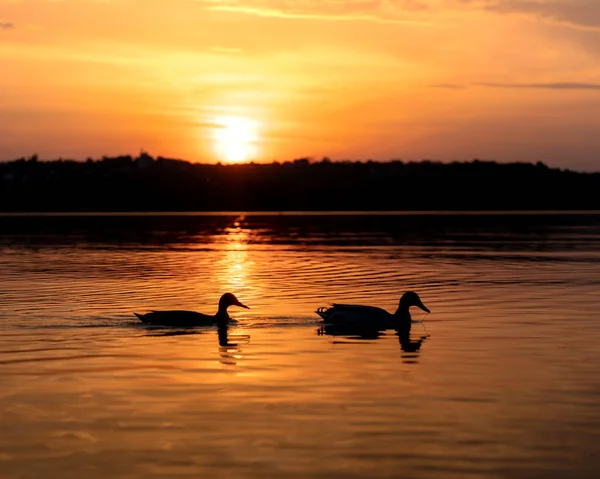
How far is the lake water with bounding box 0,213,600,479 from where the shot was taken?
11570 mm

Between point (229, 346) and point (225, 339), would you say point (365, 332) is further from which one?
point (229, 346)

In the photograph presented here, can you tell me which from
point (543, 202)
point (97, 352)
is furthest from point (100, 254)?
point (543, 202)

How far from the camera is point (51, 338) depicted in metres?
20.8

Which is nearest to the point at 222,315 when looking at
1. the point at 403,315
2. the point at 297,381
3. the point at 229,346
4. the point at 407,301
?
the point at 229,346

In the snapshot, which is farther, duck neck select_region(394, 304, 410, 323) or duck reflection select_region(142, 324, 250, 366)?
duck neck select_region(394, 304, 410, 323)

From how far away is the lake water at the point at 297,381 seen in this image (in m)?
11.6

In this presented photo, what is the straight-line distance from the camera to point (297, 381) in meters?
16.1

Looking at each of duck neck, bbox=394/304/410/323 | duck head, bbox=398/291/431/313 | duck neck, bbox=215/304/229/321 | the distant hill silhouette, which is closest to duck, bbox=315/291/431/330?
duck neck, bbox=394/304/410/323

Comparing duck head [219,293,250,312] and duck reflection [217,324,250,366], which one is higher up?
duck head [219,293,250,312]

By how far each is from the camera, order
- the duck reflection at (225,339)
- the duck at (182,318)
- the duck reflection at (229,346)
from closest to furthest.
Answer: the duck reflection at (229,346)
the duck reflection at (225,339)
the duck at (182,318)

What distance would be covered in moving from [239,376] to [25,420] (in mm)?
4046

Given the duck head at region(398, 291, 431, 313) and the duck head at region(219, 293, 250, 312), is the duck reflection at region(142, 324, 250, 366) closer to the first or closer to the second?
the duck head at region(219, 293, 250, 312)

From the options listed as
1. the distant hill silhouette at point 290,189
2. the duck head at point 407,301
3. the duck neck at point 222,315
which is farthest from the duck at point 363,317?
the distant hill silhouette at point 290,189

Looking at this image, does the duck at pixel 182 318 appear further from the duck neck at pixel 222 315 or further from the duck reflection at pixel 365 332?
the duck reflection at pixel 365 332
